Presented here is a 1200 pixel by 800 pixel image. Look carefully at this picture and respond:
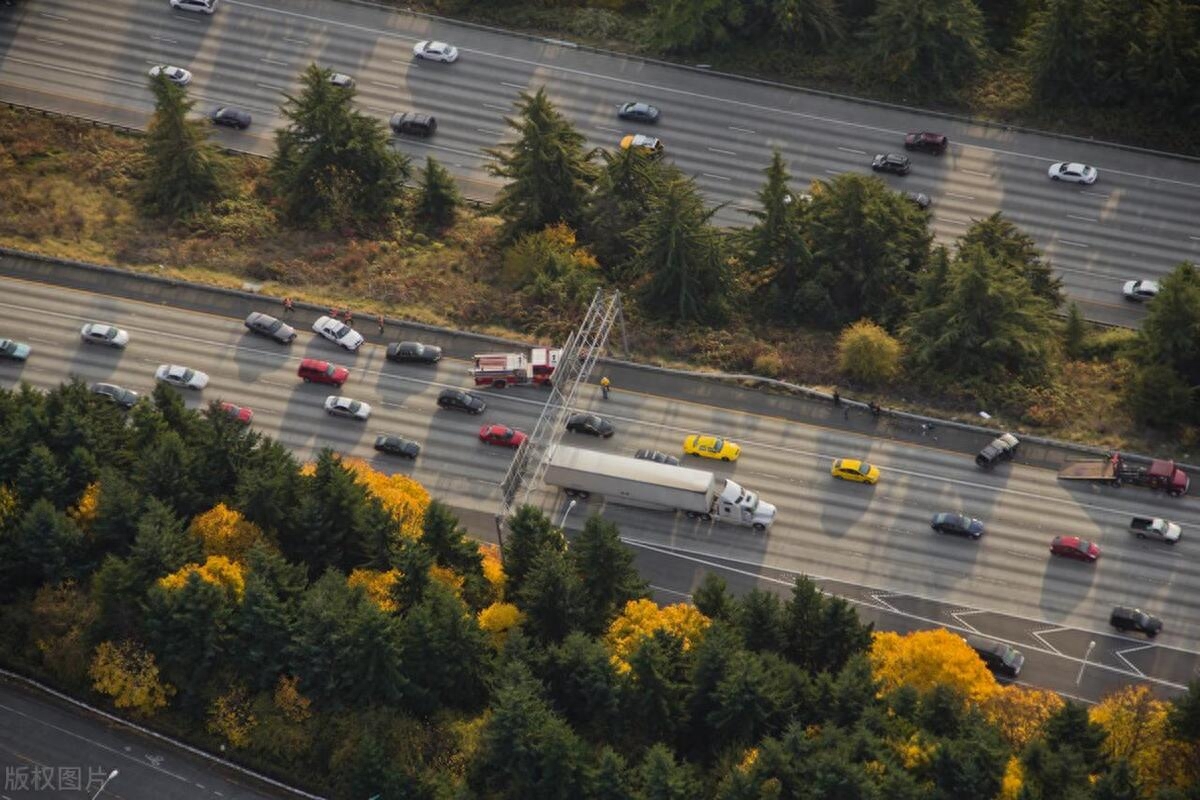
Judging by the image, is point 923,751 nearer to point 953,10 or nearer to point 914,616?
point 914,616

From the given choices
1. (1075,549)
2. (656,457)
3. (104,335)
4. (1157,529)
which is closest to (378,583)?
(656,457)

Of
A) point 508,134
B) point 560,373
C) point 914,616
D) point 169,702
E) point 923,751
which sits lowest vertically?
point 169,702

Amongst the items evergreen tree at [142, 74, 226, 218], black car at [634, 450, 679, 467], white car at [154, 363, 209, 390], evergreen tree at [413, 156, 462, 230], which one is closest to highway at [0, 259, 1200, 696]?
white car at [154, 363, 209, 390]

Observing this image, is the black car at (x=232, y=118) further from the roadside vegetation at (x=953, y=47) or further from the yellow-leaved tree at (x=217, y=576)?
the yellow-leaved tree at (x=217, y=576)

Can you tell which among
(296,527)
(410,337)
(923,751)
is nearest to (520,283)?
(410,337)

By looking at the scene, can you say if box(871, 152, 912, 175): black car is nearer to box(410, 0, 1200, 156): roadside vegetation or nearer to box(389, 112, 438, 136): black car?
box(410, 0, 1200, 156): roadside vegetation
